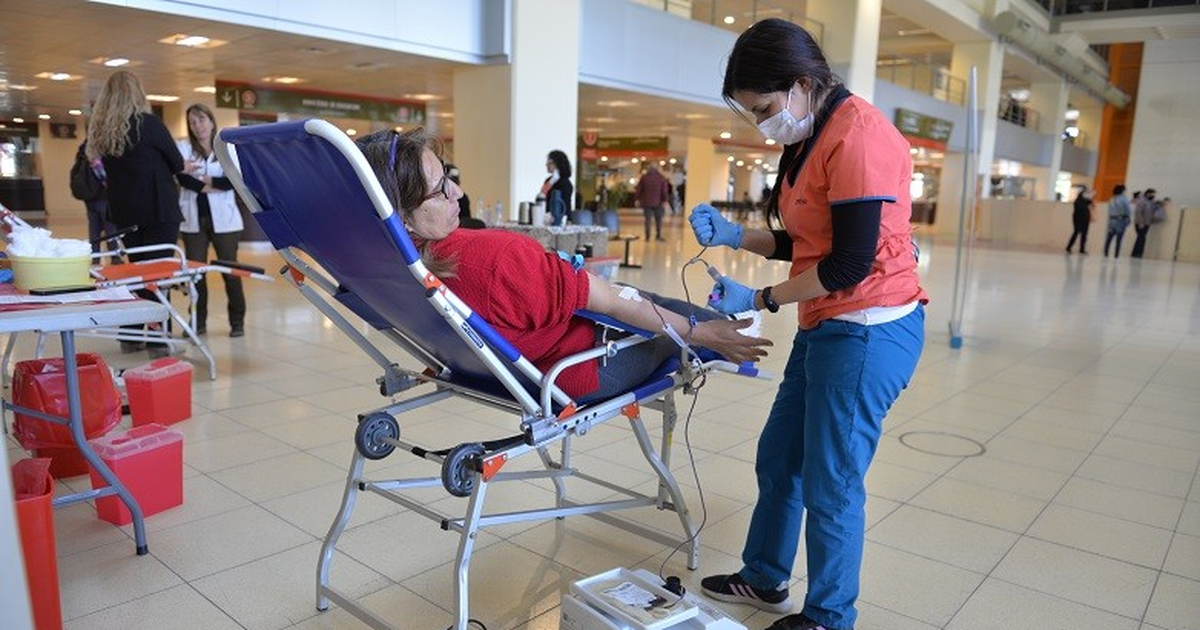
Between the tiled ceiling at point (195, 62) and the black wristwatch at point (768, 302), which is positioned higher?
the tiled ceiling at point (195, 62)

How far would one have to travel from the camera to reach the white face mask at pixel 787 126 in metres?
1.77

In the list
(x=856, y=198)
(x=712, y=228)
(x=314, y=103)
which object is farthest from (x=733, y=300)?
(x=314, y=103)

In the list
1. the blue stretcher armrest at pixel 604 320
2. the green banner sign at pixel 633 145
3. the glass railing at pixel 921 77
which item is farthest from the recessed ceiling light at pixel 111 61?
the glass railing at pixel 921 77

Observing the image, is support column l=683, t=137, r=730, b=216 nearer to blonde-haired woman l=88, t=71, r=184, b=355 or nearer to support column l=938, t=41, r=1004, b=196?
support column l=938, t=41, r=1004, b=196

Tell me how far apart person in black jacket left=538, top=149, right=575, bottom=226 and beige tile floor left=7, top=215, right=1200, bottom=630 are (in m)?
3.11

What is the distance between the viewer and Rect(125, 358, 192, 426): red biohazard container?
11.3ft

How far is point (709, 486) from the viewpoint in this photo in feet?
10.1

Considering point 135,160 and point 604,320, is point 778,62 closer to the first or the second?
point 604,320

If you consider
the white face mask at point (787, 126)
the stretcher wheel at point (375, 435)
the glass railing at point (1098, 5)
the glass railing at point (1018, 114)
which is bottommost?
the stretcher wheel at point (375, 435)

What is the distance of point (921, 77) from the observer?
17.7 m

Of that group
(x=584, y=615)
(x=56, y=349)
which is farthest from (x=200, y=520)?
(x=56, y=349)

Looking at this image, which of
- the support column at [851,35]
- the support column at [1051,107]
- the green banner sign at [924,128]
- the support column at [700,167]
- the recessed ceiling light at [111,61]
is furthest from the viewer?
the support column at [1051,107]

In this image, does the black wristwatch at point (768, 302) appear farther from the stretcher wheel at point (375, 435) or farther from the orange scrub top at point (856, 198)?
the stretcher wheel at point (375, 435)

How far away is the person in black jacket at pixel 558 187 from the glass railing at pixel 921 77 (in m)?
10.3
